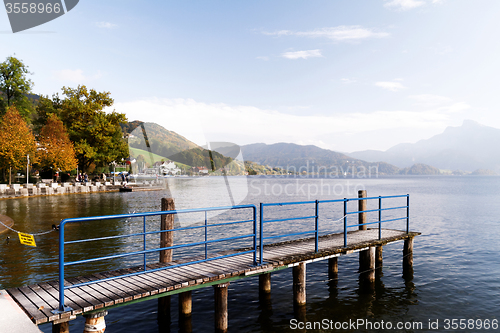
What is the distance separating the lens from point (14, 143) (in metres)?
42.8

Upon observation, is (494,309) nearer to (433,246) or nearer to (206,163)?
(433,246)

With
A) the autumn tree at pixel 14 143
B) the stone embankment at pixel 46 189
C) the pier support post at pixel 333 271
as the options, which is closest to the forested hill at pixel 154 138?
the pier support post at pixel 333 271

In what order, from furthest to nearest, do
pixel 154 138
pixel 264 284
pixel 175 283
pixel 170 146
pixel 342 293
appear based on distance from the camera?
pixel 170 146 < pixel 154 138 < pixel 342 293 < pixel 264 284 < pixel 175 283

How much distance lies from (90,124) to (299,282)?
6290 centimetres

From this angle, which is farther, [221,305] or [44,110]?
[44,110]

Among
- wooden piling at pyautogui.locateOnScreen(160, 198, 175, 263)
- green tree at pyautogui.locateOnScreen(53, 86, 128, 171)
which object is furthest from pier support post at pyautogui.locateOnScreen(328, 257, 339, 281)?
green tree at pyautogui.locateOnScreen(53, 86, 128, 171)

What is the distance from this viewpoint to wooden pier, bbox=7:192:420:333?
19.4ft

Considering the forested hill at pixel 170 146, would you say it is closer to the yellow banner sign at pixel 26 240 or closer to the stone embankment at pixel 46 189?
the yellow banner sign at pixel 26 240

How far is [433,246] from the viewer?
68.2 ft

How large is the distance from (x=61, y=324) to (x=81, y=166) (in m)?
66.8

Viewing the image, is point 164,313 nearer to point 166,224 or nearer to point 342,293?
point 166,224

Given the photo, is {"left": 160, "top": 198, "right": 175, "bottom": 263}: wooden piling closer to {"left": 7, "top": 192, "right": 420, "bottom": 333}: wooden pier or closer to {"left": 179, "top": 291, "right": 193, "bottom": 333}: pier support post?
{"left": 7, "top": 192, "right": 420, "bottom": 333}: wooden pier

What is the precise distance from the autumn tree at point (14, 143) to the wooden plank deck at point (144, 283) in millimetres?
43959

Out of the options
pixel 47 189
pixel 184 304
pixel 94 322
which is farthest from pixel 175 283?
pixel 47 189
